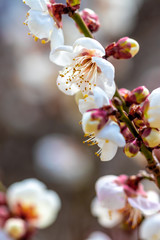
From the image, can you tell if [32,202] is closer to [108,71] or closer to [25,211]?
[25,211]

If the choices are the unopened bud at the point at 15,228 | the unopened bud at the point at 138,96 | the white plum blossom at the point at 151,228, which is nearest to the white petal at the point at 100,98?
the unopened bud at the point at 138,96

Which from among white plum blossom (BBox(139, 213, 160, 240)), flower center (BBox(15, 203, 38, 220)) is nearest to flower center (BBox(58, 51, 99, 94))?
white plum blossom (BBox(139, 213, 160, 240))

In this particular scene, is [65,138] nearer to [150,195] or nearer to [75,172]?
[75,172]

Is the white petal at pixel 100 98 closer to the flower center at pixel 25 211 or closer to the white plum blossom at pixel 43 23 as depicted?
the white plum blossom at pixel 43 23

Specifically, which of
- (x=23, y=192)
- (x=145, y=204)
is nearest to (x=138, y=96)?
(x=145, y=204)

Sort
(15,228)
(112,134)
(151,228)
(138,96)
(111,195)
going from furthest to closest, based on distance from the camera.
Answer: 1. (15,228)
2. (151,228)
3. (111,195)
4. (138,96)
5. (112,134)

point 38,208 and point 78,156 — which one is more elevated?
point 38,208

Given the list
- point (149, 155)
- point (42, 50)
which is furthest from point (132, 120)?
point (42, 50)
